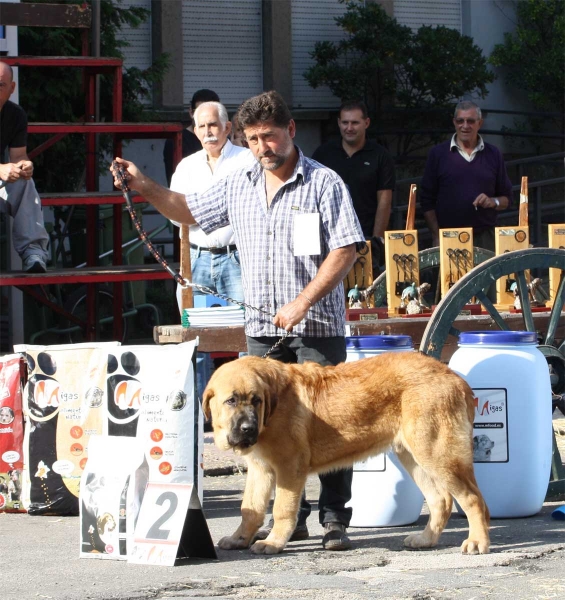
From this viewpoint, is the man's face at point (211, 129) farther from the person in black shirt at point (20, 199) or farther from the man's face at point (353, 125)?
the man's face at point (353, 125)

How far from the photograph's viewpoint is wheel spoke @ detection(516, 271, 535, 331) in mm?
6496

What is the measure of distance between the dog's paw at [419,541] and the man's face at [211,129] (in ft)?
10.7

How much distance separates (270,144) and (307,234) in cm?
46

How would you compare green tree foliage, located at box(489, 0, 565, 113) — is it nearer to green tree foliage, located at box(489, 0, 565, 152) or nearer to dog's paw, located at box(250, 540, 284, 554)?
green tree foliage, located at box(489, 0, 565, 152)

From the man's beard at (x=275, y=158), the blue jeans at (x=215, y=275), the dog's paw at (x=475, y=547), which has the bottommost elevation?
the dog's paw at (x=475, y=547)

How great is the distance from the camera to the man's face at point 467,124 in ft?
30.3

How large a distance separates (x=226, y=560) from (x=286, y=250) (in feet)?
4.89

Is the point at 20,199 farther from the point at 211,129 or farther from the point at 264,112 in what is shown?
the point at 264,112

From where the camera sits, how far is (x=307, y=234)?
5.33 m

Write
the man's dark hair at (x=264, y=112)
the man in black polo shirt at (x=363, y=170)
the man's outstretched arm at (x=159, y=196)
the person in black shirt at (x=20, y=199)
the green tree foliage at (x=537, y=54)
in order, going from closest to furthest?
the man's dark hair at (x=264, y=112) → the man's outstretched arm at (x=159, y=196) → the person in black shirt at (x=20, y=199) → the man in black polo shirt at (x=363, y=170) → the green tree foliage at (x=537, y=54)

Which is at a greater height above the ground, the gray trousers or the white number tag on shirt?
the gray trousers

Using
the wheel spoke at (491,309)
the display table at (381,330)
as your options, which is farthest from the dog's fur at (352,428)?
the display table at (381,330)

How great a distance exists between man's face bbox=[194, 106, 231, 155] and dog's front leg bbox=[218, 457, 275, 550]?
285 centimetres

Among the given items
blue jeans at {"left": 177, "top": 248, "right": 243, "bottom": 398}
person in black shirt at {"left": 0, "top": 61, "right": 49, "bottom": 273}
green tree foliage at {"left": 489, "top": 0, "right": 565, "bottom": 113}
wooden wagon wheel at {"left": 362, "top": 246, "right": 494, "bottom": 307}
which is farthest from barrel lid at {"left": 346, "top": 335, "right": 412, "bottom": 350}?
green tree foliage at {"left": 489, "top": 0, "right": 565, "bottom": 113}
